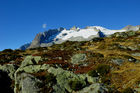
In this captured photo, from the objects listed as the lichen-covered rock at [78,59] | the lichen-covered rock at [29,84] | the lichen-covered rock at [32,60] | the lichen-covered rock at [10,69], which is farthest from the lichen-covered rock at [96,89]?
the lichen-covered rock at [10,69]

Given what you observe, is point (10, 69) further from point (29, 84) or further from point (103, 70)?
point (103, 70)

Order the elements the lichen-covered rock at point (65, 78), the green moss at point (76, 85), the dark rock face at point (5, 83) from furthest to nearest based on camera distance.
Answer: the dark rock face at point (5, 83), the lichen-covered rock at point (65, 78), the green moss at point (76, 85)

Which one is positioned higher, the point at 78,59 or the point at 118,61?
the point at 78,59

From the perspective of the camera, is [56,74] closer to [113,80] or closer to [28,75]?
[28,75]

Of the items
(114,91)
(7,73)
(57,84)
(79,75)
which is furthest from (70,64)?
(7,73)

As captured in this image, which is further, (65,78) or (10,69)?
(10,69)

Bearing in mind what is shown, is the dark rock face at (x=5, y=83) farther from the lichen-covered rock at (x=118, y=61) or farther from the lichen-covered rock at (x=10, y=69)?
the lichen-covered rock at (x=118, y=61)

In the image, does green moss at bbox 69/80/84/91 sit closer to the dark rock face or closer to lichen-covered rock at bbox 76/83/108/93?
lichen-covered rock at bbox 76/83/108/93

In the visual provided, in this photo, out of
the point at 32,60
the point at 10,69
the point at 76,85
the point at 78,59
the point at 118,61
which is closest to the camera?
the point at 76,85

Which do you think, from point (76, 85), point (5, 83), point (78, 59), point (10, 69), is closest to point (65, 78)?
point (76, 85)

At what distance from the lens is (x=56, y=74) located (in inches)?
822

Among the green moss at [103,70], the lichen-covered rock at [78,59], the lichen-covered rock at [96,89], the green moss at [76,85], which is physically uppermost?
the lichen-covered rock at [78,59]

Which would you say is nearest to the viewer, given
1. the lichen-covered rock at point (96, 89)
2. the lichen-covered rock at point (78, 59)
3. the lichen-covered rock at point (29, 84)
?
the lichen-covered rock at point (96, 89)

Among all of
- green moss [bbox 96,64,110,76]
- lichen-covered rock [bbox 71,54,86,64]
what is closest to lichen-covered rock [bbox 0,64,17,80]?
lichen-covered rock [bbox 71,54,86,64]
